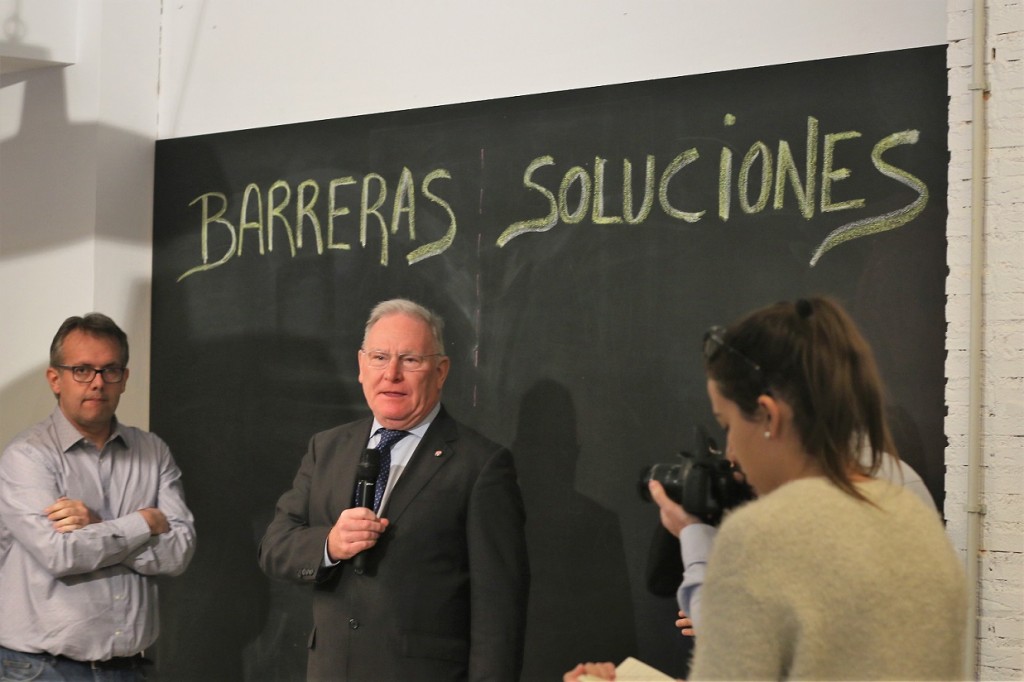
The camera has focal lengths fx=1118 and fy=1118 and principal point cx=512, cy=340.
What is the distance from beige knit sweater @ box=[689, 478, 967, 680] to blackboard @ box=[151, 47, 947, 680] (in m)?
1.68

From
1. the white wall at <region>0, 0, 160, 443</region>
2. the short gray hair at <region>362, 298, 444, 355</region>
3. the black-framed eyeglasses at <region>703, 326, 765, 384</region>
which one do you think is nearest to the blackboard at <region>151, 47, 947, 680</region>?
the white wall at <region>0, 0, 160, 443</region>

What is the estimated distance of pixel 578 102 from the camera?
3791 millimetres

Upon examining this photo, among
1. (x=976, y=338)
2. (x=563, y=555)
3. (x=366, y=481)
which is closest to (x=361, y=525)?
(x=366, y=481)

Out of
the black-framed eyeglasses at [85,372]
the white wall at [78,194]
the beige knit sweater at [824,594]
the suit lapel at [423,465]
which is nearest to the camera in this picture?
the beige knit sweater at [824,594]

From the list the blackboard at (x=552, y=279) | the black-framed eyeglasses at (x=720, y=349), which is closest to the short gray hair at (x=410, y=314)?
the blackboard at (x=552, y=279)

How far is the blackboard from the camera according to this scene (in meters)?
3.26

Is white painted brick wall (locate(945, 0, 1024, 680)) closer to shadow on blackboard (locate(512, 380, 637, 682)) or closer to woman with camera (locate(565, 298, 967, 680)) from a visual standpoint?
shadow on blackboard (locate(512, 380, 637, 682))

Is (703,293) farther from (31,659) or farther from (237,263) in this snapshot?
(31,659)

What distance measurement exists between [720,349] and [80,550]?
238cm

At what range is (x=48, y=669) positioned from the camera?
11.2 feet

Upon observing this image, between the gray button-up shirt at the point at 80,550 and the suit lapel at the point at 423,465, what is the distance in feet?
2.93

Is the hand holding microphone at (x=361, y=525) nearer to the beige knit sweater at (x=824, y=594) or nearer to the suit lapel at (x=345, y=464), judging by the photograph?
the suit lapel at (x=345, y=464)

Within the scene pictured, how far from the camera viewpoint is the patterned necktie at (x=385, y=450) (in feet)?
10.6

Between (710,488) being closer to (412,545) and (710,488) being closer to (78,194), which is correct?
(412,545)
